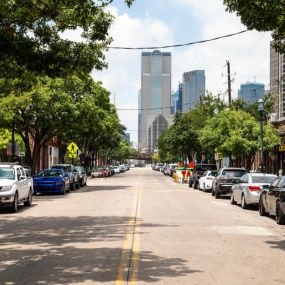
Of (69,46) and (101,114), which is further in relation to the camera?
(101,114)

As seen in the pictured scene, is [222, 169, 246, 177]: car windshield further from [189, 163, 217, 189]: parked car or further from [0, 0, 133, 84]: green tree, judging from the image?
[0, 0, 133, 84]: green tree

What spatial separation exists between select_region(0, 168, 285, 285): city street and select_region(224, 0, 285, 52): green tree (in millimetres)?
5181

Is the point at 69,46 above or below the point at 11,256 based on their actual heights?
above

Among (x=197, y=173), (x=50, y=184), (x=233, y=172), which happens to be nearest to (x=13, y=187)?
(x=50, y=184)

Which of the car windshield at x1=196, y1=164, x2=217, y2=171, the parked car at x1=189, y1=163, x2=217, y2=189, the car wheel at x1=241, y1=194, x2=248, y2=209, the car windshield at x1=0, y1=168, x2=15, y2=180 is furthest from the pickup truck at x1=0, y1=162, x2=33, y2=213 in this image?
the car windshield at x1=196, y1=164, x2=217, y2=171

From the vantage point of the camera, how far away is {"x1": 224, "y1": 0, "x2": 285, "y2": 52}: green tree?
13.5 m

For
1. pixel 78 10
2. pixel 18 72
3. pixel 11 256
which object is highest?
pixel 78 10

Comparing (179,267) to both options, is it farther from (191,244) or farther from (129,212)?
(129,212)

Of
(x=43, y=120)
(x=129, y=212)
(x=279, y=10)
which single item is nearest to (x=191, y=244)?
(x=279, y=10)

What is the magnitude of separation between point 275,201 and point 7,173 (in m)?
9.58

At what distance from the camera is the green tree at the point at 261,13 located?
13477mm

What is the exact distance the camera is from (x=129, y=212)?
18.8 meters

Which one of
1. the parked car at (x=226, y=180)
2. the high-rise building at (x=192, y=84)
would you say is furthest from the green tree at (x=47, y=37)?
the high-rise building at (x=192, y=84)

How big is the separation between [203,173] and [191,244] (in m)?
25.8
